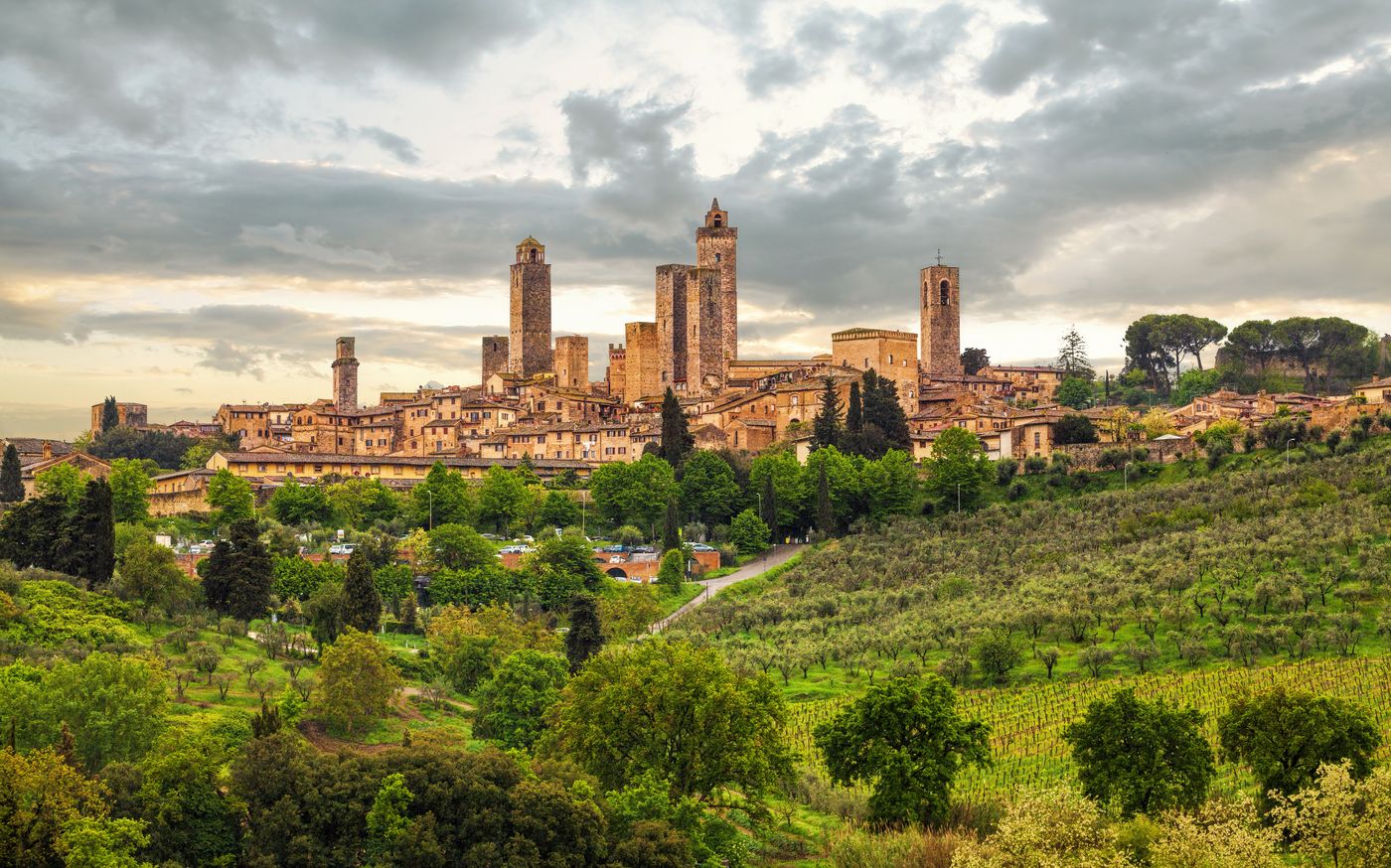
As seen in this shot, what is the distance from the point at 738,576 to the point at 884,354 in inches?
1426

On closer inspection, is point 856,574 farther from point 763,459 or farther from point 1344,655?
point 1344,655

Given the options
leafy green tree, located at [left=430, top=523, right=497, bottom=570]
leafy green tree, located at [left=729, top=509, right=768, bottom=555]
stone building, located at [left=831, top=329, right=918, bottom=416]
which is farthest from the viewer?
stone building, located at [left=831, top=329, right=918, bottom=416]

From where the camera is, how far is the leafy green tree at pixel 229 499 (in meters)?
69.3

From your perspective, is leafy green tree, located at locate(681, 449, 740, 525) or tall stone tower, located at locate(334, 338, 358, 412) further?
tall stone tower, located at locate(334, 338, 358, 412)

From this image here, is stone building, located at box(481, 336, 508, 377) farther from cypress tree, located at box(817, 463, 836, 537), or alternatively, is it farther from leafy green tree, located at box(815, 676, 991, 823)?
leafy green tree, located at box(815, 676, 991, 823)

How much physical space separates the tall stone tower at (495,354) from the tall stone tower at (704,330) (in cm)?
1942

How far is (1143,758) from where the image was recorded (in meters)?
29.6

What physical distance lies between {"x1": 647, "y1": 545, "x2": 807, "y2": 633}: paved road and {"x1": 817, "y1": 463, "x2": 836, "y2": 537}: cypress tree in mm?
1305

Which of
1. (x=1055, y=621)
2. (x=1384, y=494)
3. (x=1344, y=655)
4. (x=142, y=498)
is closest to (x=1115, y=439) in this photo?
(x=1384, y=494)

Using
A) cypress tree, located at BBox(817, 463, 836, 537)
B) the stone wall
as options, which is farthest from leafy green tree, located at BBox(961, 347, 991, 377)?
cypress tree, located at BBox(817, 463, 836, 537)

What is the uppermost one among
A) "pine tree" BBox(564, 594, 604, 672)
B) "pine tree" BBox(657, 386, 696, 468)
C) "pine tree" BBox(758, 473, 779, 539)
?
"pine tree" BBox(657, 386, 696, 468)

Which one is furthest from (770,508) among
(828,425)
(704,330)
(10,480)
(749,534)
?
(10,480)

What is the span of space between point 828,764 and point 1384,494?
32.2m

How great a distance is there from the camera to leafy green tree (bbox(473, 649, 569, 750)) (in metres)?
37.8
